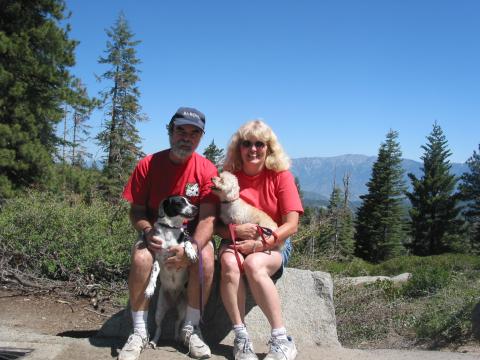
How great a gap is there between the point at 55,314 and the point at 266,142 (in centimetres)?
393

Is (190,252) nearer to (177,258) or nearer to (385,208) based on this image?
(177,258)

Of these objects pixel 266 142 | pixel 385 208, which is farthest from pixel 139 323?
pixel 385 208

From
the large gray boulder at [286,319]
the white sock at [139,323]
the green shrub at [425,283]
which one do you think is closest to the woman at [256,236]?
the large gray boulder at [286,319]

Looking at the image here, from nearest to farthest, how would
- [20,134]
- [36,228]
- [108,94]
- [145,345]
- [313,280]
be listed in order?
[145,345] < [313,280] < [36,228] < [20,134] < [108,94]

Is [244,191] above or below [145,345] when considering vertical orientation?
above

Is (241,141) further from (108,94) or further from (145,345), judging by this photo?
(108,94)

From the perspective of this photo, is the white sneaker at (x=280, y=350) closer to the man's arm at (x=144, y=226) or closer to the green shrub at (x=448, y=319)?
the man's arm at (x=144, y=226)

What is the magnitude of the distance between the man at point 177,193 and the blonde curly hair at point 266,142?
370 millimetres

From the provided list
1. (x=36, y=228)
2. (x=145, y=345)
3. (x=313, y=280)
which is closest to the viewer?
(x=145, y=345)

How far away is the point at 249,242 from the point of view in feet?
13.4

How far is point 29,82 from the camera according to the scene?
13.8m

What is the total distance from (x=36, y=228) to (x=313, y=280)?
506cm

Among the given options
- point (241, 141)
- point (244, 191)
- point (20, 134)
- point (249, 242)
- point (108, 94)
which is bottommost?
point (249, 242)

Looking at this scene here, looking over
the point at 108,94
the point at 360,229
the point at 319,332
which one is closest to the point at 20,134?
the point at 319,332
